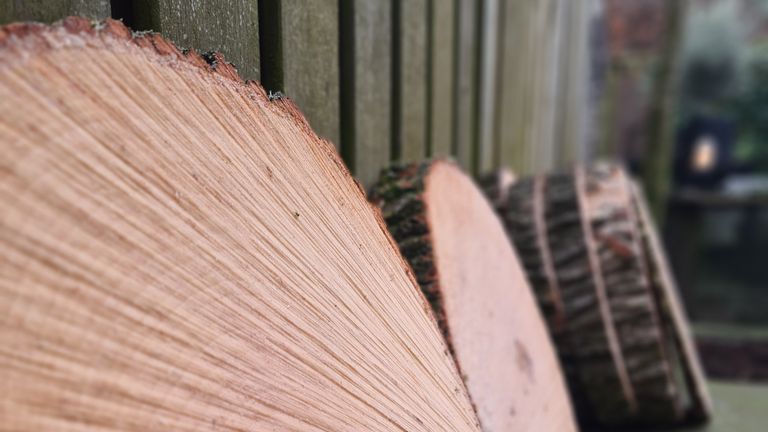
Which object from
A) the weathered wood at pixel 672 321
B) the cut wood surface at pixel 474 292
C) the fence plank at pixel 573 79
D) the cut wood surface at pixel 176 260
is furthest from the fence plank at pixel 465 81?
the fence plank at pixel 573 79

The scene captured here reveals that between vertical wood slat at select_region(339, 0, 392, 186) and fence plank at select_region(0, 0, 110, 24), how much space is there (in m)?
0.54

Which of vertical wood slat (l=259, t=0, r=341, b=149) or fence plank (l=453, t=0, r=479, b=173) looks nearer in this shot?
vertical wood slat (l=259, t=0, r=341, b=149)

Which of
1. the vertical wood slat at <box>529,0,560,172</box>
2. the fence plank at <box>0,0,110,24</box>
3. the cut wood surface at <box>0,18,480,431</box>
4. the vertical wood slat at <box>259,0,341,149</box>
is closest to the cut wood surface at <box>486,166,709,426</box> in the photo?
the vertical wood slat at <box>259,0,341,149</box>

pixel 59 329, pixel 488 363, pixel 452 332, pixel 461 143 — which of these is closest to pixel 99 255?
pixel 59 329

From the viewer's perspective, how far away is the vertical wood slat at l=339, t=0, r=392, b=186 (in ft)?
3.77

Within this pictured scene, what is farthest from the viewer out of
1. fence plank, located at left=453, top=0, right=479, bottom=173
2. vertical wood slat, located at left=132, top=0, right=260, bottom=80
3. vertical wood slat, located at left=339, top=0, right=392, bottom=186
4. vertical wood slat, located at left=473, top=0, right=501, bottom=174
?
vertical wood slat, located at left=473, top=0, right=501, bottom=174

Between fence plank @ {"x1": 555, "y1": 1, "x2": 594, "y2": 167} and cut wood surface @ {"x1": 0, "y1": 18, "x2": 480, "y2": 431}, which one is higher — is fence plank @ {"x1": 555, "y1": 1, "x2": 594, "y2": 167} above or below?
above

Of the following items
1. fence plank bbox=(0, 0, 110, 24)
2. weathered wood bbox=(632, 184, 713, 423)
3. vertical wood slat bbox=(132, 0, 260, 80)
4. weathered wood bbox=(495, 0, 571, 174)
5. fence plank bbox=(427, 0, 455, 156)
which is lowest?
weathered wood bbox=(632, 184, 713, 423)

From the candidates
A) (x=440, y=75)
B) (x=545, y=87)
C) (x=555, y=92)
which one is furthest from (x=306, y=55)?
(x=555, y=92)

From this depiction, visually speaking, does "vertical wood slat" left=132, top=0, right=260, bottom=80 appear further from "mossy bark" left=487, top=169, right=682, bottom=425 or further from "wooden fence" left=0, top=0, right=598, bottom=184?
"mossy bark" left=487, top=169, right=682, bottom=425

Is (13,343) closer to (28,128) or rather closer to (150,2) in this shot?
(28,128)

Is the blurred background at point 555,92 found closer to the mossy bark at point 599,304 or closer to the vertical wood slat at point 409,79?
the vertical wood slat at point 409,79

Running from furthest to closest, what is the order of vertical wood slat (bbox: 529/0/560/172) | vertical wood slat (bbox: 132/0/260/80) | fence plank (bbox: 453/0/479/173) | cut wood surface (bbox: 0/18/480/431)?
vertical wood slat (bbox: 529/0/560/172) → fence plank (bbox: 453/0/479/173) → vertical wood slat (bbox: 132/0/260/80) → cut wood surface (bbox: 0/18/480/431)

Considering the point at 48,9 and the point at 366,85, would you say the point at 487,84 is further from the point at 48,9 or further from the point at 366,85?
the point at 48,9
